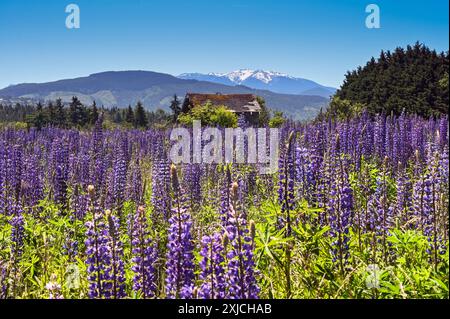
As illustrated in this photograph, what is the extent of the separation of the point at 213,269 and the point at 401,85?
3669 cm

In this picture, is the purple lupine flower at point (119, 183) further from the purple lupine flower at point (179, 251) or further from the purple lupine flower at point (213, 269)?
the purple lupine flower at point (213, 269)

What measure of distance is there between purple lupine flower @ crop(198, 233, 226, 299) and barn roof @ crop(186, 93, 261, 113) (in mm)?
53746

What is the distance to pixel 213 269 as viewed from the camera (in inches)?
133

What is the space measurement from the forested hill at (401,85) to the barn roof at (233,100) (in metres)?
17.0

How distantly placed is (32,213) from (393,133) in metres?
10.6

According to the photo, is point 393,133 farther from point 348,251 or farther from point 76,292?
point 76,292

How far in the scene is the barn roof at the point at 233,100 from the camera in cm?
5831

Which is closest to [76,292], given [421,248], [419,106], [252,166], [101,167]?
[421,248]

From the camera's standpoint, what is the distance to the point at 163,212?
7.25 meters

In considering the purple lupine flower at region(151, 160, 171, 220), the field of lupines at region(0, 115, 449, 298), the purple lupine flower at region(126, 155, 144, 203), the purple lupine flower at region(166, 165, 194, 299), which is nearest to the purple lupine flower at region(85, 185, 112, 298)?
the field of lupines at region(0, 115, 449, 298)

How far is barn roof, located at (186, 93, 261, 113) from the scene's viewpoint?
58306 millimetres

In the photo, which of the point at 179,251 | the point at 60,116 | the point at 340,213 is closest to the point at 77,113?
the point at 60,116

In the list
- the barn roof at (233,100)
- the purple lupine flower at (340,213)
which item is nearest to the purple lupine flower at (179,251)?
the purple lupine flower at (340,213)

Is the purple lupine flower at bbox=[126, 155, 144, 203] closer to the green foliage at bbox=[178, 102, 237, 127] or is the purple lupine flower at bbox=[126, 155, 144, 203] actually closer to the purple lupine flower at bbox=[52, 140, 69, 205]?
the purple lupine flower at bbox=[52, 140, 69, 205]
